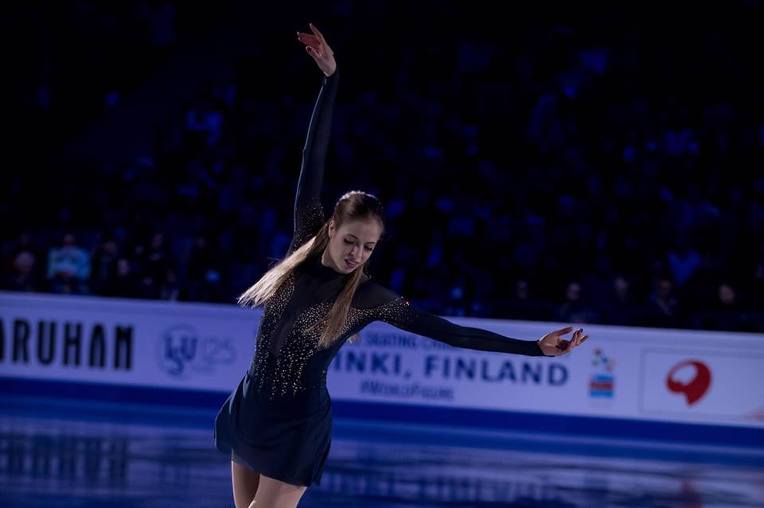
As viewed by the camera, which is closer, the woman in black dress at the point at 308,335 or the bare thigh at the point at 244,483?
the woman in black dress at the point at 308,335

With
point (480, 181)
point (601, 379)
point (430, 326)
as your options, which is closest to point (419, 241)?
point (480, 181)

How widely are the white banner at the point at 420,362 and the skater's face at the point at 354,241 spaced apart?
6.89 m

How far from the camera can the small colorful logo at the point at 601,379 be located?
1032cm

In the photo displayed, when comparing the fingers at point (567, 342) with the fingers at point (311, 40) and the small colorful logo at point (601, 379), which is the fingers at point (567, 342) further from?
the small colorful logo at point (601, 379)

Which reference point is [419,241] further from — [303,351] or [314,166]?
[303,351]

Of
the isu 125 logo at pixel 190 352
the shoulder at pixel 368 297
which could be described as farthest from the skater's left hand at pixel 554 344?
the isu 125 logo at pixel 190 352

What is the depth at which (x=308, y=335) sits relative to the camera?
346 cm

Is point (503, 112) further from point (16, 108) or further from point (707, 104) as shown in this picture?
point (16, 108)

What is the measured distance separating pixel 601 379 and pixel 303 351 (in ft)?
24.1

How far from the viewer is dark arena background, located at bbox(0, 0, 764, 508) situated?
28.4ft

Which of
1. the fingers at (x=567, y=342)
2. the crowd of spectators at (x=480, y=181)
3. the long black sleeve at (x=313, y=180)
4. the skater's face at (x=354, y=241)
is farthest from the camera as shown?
the crowd of spectators at (x=480, y=181)

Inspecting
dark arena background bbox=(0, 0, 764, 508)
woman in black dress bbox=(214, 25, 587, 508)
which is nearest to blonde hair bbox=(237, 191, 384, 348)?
woman in black dress bbox=(214, 25, 587, 508)

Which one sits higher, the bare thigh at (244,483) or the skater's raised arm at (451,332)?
the skater's raised arm at (451,332)

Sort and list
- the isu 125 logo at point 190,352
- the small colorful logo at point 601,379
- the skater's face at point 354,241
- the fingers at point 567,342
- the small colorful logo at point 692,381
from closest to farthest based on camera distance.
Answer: the skater's face at point 354,241 < the fingers at point 567,342 < the small colorful logo at point 692,381 < the small colorful logo at point 601,379 < the isu 125 logo at point 190,352
